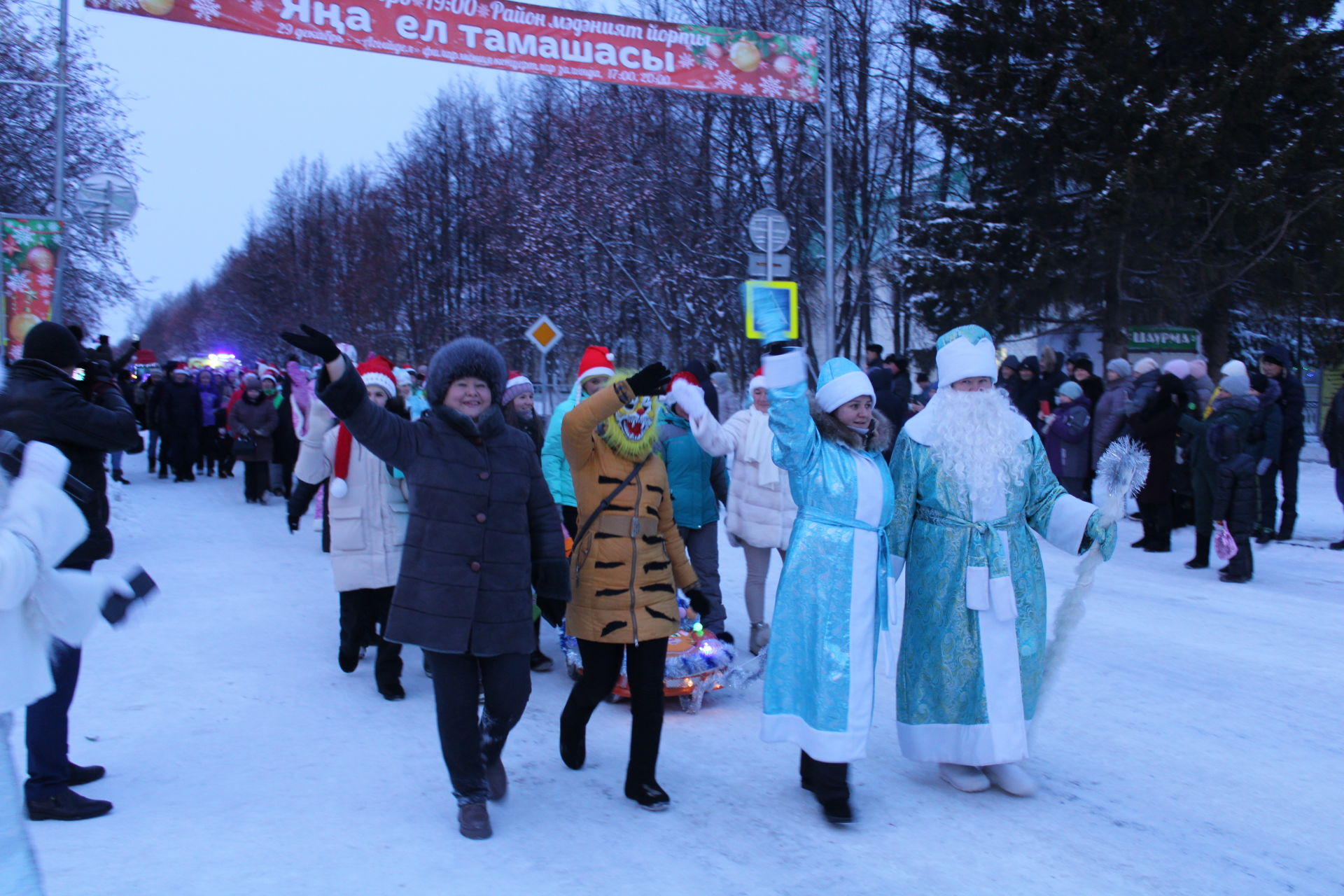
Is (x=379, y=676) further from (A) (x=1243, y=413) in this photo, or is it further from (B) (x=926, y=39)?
(B) (x=926, y=39)

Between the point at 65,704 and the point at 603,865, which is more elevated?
the point at 65,704

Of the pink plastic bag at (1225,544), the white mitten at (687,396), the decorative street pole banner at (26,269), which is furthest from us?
the decorative street pole banner at (26,269)

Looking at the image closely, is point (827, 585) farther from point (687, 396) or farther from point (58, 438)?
point (58, 438)

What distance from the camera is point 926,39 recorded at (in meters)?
20.5

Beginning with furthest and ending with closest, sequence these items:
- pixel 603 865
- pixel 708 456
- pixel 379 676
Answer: pixel 708 456 → pixel 379 676 → pixel 603 865

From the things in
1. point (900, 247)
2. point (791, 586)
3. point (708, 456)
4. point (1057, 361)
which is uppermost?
point (900, 247)

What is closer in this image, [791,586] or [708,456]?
[791,586]

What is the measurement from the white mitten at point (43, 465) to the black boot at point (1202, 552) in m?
9.64

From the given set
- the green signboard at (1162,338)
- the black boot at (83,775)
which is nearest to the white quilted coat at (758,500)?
the black boot at (83,775)

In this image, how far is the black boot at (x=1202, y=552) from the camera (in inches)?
388

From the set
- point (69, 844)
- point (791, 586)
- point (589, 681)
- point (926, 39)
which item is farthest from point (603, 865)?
point (926, 39)

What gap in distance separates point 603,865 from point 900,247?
66.2ft

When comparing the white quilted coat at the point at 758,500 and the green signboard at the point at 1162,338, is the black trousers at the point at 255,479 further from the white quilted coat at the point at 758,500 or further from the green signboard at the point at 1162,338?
the green signboard at the point at 1162,338

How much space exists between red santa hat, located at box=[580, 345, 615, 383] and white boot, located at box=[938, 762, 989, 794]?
2476mm
